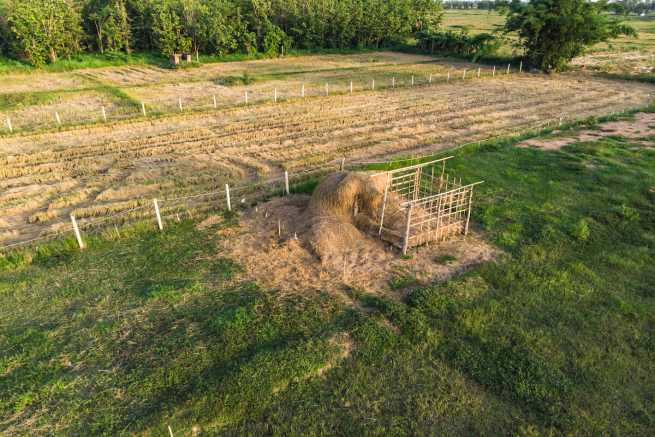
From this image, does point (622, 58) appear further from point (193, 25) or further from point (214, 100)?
point (214, 100)

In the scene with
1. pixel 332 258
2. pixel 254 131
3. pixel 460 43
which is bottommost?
pixel 332 258

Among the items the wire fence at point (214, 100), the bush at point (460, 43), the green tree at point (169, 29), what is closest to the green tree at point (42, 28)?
the green tree at point (169, 29)

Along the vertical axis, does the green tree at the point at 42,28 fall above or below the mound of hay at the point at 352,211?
above

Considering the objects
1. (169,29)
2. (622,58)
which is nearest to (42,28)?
(169,29)

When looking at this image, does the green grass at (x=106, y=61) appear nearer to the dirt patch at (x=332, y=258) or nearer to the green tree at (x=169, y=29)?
the green tree at (x=169, y=29)

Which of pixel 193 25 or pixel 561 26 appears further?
pixel 193 25

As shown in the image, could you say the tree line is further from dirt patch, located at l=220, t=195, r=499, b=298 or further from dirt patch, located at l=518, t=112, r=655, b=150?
dirt patch, located at l=220, t=195, r=499, b=298
